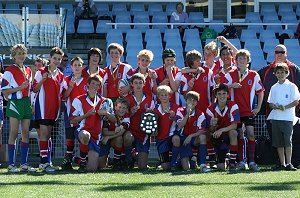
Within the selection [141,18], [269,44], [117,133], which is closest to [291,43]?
[269,44]

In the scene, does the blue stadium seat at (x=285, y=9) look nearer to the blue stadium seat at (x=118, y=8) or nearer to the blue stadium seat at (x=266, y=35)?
the blue stadium seat at (x=266, y=35)

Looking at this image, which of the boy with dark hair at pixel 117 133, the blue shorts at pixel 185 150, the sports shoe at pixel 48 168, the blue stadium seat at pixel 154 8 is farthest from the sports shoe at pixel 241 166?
the blue stadium seat at pixel 154 8

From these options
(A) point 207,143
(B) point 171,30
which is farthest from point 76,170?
(B) point 171,30

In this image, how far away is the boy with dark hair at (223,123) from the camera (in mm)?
13469

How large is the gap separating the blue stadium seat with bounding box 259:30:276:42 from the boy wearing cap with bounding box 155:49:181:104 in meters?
9.02

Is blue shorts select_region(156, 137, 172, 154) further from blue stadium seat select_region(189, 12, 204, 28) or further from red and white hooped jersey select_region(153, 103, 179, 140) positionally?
blue stadium seat select_region(189, 12, 204, 28)

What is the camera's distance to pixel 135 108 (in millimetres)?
13914

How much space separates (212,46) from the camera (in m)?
14.1

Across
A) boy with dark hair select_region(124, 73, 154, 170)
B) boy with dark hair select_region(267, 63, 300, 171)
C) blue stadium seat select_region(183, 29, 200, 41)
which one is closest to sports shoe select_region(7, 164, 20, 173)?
boy with dark hair select_region(124, 73, 154, 170)

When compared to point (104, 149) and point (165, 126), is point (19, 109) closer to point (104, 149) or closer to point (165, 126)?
point (104, 149)

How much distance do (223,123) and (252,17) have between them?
11.1 m

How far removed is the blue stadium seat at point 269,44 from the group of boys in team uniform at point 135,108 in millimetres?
8167

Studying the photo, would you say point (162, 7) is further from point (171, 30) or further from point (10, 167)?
point (10, 167)

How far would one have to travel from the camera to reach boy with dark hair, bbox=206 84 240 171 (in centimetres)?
1347
